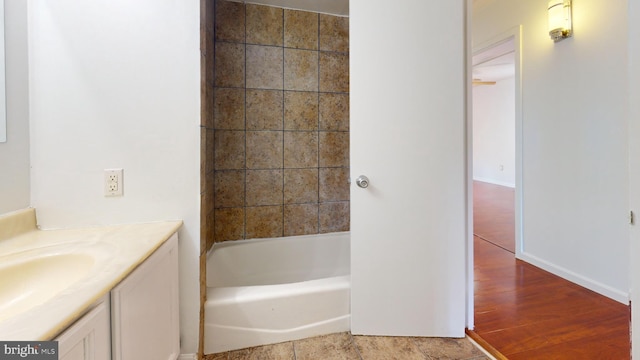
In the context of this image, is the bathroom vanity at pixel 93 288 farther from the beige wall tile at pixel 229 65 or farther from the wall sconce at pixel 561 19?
the wall sconce at pixel 561 19

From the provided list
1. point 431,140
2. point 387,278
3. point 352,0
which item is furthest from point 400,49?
point 387,278

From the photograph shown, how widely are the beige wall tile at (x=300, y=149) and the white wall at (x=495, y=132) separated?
6000 millimetres

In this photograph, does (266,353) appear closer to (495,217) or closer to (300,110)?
(300,110)

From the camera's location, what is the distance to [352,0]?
1.50m

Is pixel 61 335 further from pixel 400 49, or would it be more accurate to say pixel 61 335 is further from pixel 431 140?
pixel 400 49

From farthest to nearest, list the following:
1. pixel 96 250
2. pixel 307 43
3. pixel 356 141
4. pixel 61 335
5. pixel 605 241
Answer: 1. pixel 307 43
2. pixel 605 241
3. pixel 356 141
4. pixel 96 250
5. pixel 61 335

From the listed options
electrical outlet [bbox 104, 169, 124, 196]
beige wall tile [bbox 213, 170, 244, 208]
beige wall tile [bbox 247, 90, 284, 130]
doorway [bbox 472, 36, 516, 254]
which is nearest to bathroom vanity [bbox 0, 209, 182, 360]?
electrical outlet [bbox 104, 169, 124, 196]

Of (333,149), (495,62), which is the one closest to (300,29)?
(333,149)

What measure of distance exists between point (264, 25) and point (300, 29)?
28cm

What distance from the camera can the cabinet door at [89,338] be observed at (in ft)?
1.93

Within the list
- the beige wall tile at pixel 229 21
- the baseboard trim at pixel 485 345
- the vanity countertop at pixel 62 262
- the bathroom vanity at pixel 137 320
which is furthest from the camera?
the beige wall tile at pixel 229 21

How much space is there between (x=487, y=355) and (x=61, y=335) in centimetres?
175

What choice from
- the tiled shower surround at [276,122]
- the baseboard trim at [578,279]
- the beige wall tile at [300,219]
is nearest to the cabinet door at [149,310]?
the tiled shower surround at [276,122]

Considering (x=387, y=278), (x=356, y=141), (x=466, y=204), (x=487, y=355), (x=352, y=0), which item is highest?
(x=352, y=0)
